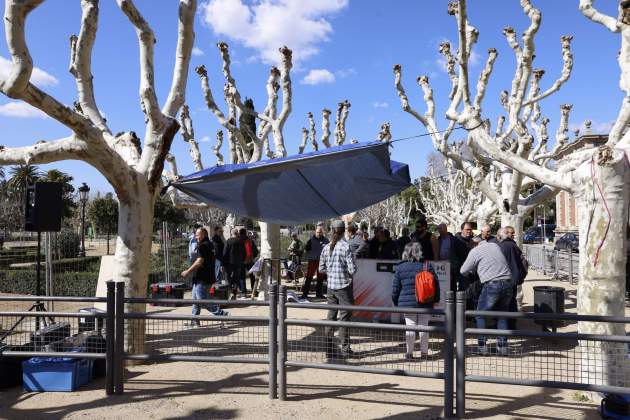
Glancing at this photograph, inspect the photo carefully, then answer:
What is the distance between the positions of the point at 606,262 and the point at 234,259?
9007 millimetres

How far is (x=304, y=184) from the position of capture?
24.3 feet

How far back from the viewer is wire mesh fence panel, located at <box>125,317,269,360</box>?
642cm

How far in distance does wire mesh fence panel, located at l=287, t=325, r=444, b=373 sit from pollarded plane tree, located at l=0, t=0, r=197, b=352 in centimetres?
213

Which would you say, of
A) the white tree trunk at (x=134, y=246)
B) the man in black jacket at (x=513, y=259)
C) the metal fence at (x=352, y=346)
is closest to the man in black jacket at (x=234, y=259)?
the metal fence at (x=352, y=346)

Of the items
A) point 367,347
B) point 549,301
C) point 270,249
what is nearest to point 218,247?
point 270,249

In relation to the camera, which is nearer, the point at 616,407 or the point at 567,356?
the point at 616,407

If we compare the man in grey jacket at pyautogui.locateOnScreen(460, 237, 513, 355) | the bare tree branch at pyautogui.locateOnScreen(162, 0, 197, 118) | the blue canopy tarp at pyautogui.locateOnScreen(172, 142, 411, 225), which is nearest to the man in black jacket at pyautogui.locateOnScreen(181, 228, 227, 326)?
the blue canopy tarp at pyautogui.locateOnScreen(172, 142, 411, 225)

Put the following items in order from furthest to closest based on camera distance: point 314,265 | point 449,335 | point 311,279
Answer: point 314,265 → point 311,279 → point 449,335

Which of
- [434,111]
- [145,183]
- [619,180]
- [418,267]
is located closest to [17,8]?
[145,183]

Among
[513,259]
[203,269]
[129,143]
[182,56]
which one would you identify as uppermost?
[182,56]

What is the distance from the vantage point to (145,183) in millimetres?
6152

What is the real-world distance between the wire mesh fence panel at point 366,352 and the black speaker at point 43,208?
431cm

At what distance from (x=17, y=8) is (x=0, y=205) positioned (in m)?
43.6

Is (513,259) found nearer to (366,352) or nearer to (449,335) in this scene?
(366,352)
